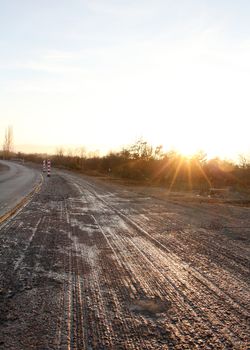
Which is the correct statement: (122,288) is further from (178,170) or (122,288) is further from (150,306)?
(178,170)

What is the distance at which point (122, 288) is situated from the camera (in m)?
4.35

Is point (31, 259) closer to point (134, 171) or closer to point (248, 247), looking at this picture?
point (248, 247)

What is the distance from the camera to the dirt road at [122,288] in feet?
10.2

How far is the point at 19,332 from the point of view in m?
3.12

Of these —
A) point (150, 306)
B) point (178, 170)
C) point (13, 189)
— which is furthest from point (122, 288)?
point (178, 170)

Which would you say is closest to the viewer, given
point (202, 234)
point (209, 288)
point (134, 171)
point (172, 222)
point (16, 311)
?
point (16, 311)

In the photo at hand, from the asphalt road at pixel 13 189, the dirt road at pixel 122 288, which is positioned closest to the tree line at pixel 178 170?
the asphalt road at pixel 13 189

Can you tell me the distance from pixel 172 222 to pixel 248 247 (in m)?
3.31

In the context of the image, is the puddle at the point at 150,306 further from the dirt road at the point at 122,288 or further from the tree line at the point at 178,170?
the tree line at the point at 178,170

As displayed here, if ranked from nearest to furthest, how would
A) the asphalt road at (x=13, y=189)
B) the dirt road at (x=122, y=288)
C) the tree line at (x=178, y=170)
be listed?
the dirt road at (x=122, y=288)
the asphalt road at (x=13, y=189)
the tree line at (x=178, y=170)

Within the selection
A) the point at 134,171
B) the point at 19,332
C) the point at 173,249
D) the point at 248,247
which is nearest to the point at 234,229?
the point at 248,247

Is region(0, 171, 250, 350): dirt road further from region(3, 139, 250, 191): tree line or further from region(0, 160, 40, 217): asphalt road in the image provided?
region(3, 139, 250, 191): tree line

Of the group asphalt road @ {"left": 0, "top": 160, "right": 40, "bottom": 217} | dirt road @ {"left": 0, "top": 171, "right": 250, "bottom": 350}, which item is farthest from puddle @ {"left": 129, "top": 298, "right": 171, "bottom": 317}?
asphalt road @ {"left": 0, "top": 160, "right": 40, "bottom": 217}

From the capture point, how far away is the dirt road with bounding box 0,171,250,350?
3.12m
